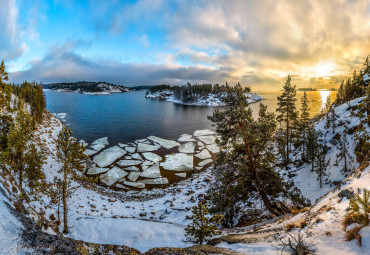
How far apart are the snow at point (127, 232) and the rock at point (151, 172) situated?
12.5 m

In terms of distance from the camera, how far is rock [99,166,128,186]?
24438 mm

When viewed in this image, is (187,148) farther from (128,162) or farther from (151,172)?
(128,162)

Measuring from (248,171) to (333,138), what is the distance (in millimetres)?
19318

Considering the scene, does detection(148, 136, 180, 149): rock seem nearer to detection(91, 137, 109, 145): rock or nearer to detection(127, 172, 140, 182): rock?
detection(91, 137, 109, 145): rock

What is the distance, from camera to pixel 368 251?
448 centimetres

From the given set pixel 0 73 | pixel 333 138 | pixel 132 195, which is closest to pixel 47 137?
pixel 132 195

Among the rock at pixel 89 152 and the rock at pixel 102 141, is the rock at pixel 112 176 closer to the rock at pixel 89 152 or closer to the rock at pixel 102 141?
the rock at pixel 89 152

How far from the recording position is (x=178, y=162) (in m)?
30.8

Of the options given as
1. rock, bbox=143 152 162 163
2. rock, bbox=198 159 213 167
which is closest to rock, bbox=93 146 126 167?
rock, bbox=143 152 162 163

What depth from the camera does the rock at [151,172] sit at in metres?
26.2

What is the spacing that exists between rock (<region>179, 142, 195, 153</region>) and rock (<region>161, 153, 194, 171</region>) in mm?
2084

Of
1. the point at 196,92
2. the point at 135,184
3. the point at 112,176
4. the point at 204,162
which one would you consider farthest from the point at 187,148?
Result: the point at 196,92

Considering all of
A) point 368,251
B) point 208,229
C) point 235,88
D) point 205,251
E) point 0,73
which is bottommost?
point 208,229

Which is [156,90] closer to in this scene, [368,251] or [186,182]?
[186,182]
